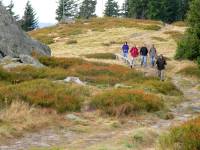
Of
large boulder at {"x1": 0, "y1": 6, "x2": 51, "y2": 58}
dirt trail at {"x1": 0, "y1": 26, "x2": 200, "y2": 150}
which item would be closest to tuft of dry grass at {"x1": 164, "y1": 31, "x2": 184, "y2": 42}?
large boulder at {"x1": 0, "y1": 6, "x2": 51, "y2": 58}

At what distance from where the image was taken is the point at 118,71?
102 feet

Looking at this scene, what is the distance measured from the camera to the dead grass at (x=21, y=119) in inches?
527

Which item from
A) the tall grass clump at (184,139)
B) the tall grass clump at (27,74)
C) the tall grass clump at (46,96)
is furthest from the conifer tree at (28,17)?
the tall grass clump at (184,139)

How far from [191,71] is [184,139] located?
25.8 metres

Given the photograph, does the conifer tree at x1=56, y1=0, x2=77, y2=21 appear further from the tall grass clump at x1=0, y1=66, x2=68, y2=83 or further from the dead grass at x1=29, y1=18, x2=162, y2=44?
the tall grass clump at x1=0, y1=66, x2=68, y2=83

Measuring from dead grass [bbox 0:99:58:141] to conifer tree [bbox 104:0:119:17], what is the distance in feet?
390

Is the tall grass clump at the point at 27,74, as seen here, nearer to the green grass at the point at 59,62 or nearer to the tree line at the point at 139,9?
the green grass at the point at 59,62

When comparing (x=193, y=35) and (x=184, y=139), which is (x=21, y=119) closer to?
(x=184, y=139)

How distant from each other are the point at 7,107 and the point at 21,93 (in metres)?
1.80

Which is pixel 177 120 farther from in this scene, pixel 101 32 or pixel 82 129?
pixel 101 32

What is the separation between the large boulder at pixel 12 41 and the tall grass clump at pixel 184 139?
23.0 meters

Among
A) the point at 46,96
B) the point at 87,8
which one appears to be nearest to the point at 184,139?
the point at 46,96

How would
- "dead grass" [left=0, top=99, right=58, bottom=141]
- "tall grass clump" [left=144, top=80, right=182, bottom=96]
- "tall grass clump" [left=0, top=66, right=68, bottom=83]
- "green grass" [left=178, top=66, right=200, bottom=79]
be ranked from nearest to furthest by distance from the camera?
1. "dead grass" [left=0, top=99, right=58, bottom=141]
2. "tall grass clump" [left=0, top=66, right=68, bottom=83]
3. "tall grass clump" [left=144, top=80, right=182, bottom=96]
4. "green grass" [left=178, top=66, right=200, bottom=79]

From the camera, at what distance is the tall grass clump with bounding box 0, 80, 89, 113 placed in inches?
663
